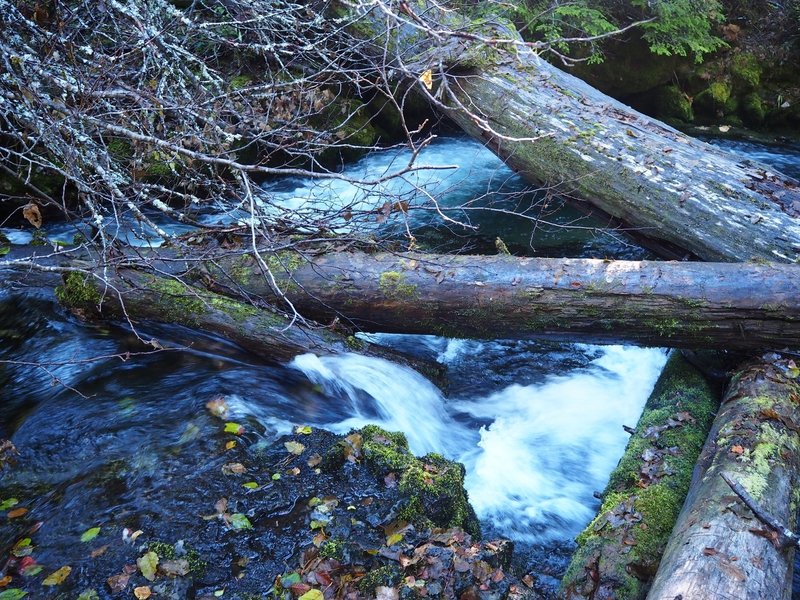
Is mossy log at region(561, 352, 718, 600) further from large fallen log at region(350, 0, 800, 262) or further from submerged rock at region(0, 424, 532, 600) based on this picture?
large fallen log at region(350, 0, 800, 262)

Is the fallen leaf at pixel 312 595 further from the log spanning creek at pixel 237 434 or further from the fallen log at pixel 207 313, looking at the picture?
the fallen log at pixel 207 313

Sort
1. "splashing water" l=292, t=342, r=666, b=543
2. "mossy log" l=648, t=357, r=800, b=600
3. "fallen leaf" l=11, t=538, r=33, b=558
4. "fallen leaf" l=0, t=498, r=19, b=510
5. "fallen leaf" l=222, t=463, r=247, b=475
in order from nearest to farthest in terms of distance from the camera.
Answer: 1. "mossy log" l=648, t=357, r=800, b=600
2. "fallen leaf" l=11, t=538, r=33, b=558
3. "fallen leaf" l=0, t=498, r=19, b=510
4. "fallen leaf" l=222, t=463, r=247, b=475
5. "splashing water" l=292, t=342, r=666, b=543

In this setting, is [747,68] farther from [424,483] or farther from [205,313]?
[424,483]

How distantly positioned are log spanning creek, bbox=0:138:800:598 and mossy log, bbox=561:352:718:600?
1.60 feet

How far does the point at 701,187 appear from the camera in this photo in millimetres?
5250

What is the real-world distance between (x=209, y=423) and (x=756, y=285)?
3881 millimetres

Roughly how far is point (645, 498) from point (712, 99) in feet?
31.6

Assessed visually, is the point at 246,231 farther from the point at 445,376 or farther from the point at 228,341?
the point at 445,376

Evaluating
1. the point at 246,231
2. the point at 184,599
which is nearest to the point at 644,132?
the point at 246,231

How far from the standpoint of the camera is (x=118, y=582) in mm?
3072

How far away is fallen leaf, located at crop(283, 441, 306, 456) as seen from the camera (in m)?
4.02

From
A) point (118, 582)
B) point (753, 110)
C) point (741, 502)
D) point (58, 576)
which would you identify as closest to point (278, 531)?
point (118, 582)

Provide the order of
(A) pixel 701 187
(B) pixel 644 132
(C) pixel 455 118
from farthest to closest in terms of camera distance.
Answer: (C) pixel 455 118, (B) pixel 644 132, (A) pixel 701 187

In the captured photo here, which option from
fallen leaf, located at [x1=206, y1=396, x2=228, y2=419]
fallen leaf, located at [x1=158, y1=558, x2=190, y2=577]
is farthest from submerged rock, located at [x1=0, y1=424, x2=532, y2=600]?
fallen leaf, located at [x1=206, y1=396, x2=228, y2=419]
